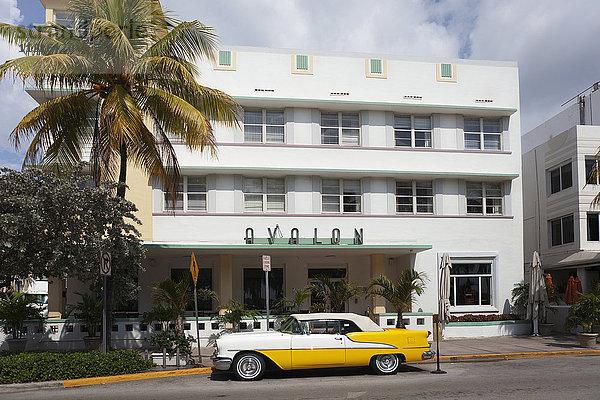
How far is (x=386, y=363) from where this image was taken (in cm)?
1466

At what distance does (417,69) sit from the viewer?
25.7 meters

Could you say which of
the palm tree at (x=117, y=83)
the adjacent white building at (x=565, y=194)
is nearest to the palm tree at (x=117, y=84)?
the palm tree at (x=117, y=83)

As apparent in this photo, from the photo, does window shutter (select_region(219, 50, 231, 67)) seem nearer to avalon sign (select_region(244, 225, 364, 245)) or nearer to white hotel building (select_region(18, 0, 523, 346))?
white hotel building (select_region(18, 0, 523, 346))

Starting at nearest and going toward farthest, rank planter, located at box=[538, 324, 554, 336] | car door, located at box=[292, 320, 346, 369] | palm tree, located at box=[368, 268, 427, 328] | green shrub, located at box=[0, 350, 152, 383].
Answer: green shrub, located at box=[0, 350, 152, 383]
car door, located at box=[292, 320, 346, 369]
palm tree, located at box=[368, 268, 427, 328]
planter, located at box=[538, 324, 554, 336]

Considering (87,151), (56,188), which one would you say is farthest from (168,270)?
(56,188)

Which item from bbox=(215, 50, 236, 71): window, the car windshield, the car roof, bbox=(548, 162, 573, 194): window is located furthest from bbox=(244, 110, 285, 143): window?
bbox=(548, 162, 573, 194): window

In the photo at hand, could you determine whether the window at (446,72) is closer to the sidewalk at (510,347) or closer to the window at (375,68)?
the window at (375,68)

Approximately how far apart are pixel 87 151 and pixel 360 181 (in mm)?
10508

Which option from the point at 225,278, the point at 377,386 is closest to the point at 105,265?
the point at 377,386

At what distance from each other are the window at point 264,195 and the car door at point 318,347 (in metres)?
10.3

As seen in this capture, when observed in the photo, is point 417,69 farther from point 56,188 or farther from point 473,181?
point 56,188

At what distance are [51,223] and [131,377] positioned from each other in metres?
4.05

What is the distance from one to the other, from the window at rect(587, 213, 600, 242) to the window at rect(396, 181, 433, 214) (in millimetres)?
7457

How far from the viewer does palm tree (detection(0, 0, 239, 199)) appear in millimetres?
15578
